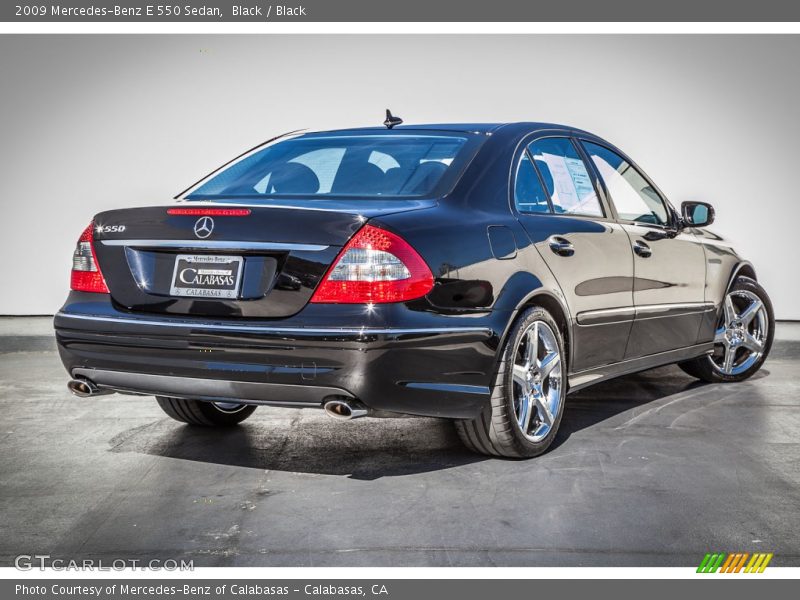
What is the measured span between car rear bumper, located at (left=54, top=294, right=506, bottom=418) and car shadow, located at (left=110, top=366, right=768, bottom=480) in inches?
23.7

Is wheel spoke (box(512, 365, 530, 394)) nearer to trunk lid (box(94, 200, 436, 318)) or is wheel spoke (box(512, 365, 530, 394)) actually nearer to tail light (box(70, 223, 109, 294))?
trunk lid (box(94, 200, 436, 318))

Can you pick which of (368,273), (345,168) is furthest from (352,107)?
(368,273)

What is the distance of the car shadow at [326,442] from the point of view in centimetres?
447

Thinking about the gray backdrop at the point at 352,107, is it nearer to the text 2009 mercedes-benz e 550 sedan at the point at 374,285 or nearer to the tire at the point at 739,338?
the tire at the point at 739,338

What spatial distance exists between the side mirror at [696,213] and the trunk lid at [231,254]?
251 cm

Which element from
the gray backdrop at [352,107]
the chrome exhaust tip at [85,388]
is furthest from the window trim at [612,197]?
the gray backdrop at [352,107]

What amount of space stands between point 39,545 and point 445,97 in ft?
23.9

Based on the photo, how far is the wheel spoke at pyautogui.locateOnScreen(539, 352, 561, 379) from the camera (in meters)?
4.57

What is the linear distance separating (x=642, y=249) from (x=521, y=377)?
1.43 m

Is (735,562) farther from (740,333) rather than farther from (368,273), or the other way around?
(740,333)

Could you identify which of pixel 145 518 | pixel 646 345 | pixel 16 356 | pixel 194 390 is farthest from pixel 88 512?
pixel 16 356

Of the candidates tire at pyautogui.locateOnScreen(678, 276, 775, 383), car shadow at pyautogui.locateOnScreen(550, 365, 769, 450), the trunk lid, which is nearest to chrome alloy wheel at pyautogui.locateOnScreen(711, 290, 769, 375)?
tire at pyautogui.locateOnScreen(678, 276, 775, 383)

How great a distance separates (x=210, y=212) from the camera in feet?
12.7

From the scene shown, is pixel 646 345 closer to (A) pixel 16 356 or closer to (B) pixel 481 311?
(B) pixel 481 311
